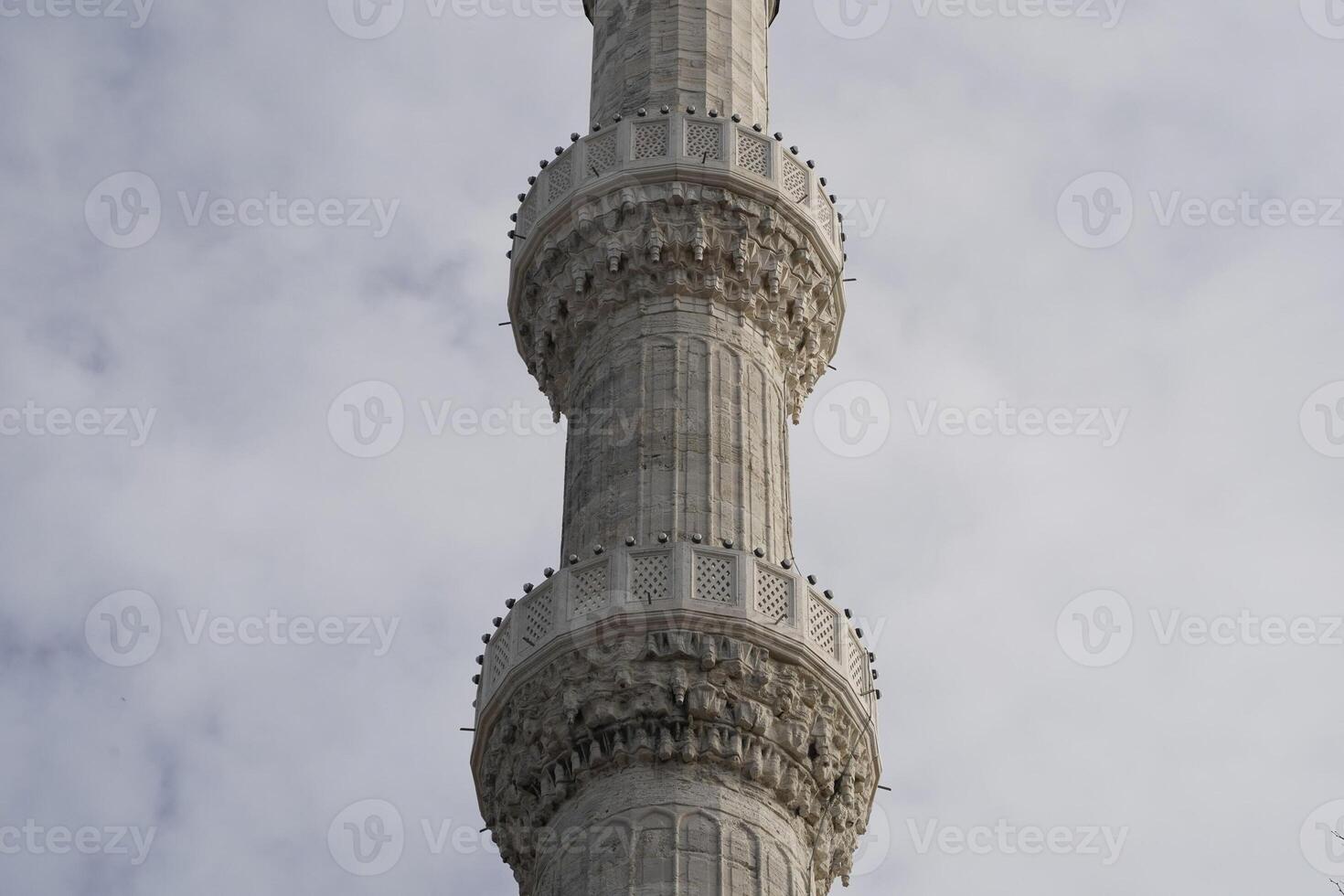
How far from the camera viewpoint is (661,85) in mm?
20812

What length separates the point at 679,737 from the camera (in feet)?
54.2

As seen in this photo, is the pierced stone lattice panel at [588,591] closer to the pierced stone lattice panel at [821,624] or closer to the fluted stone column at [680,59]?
the pierced stone lattice panel at [821,624]

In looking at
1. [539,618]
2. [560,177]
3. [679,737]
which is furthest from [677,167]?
[679,737]

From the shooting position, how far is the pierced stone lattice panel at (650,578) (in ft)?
55.3

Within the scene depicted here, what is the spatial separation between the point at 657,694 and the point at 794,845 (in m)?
1.38

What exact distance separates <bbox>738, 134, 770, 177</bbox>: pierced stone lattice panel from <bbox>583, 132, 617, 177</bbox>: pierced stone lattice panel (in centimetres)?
102

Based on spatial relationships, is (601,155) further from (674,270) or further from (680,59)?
(680,59)

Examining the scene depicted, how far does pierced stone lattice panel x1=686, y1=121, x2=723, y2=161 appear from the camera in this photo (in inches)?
771

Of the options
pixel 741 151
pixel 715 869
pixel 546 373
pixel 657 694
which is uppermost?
pixel 741 151

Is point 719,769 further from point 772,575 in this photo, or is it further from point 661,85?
point 661,85

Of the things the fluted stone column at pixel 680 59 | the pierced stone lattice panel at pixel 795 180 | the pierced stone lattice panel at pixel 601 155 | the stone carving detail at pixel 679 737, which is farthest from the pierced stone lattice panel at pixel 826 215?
the stone carving detail at pixel 679 737

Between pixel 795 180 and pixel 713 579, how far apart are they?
4.36m

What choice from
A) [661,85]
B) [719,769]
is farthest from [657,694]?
[661,85]

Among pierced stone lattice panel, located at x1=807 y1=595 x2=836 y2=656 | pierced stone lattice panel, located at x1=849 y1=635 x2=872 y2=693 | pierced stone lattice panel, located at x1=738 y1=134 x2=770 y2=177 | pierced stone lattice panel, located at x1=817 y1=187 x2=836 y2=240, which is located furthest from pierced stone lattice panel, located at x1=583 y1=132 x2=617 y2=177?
pierced stone lattice panel, located at x1=849 y1=635 x2=872 y2=693
